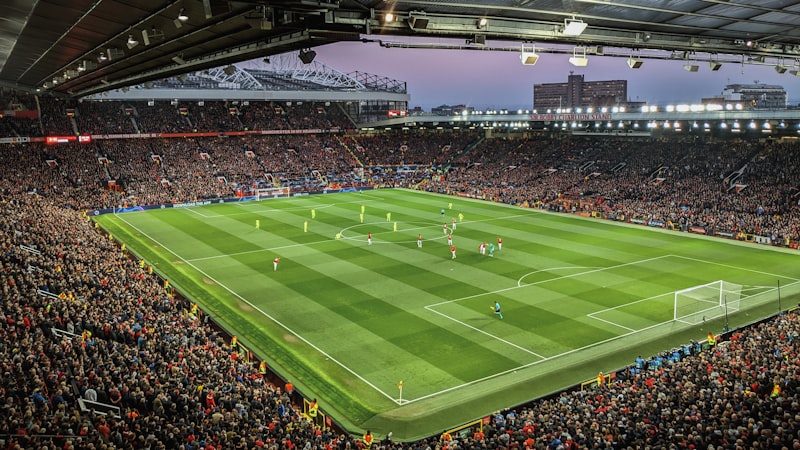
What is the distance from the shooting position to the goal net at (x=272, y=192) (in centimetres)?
7180

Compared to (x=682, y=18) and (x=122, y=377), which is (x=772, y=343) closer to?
(x=682, y=18)

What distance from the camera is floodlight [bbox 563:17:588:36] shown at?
44.0 feet

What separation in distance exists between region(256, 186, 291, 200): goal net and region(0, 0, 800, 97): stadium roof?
49.6m

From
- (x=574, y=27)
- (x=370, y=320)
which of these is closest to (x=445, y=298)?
(x=370, y=320)

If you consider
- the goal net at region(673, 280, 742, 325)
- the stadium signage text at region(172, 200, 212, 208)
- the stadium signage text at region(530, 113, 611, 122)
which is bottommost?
the goal net at region(673, 280, 742, 325)

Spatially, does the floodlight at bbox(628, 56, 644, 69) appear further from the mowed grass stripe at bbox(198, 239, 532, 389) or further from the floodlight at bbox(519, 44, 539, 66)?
the mowed grass stripe at bbox(198, 239, 532, 389)

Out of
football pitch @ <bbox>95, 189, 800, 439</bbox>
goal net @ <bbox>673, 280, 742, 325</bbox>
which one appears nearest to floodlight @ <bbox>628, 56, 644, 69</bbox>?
football pitch @ <bbox>95, 189, 800, 439</bbox>

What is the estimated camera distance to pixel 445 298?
103ft

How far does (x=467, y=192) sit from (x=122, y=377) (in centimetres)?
5931

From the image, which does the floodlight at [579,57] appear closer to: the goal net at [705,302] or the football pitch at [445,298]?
the football pitch at [445,298]

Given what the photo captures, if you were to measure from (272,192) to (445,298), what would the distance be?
46.0 m

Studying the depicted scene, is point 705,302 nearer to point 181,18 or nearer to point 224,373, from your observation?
point 224,373

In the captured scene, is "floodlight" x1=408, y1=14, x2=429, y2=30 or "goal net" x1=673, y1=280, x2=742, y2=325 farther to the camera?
"goal net" x1=673, y1=280, x2=742, y2=325

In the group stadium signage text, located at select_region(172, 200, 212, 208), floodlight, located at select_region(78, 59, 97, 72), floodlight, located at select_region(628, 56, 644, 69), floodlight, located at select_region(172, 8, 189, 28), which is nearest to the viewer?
floodlight, located at select_region(172, 8, 189, 28)
